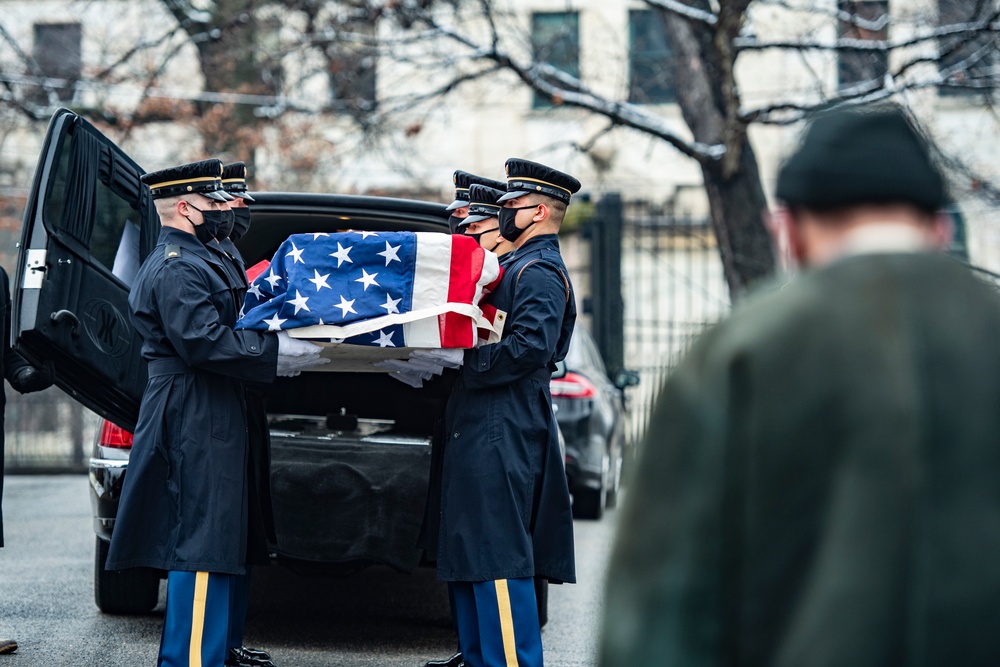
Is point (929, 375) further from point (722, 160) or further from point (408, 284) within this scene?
point (722, 160)

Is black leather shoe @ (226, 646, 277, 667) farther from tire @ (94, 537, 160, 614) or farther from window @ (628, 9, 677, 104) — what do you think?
window @ (628, 9, 677, 104)

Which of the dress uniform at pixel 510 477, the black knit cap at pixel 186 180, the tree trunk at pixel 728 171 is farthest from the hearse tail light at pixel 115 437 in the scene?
the tree trunk at pixel 728 171

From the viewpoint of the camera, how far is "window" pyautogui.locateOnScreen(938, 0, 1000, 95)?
1153cm

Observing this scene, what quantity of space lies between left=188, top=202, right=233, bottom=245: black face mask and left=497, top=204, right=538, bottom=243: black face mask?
1.05 m

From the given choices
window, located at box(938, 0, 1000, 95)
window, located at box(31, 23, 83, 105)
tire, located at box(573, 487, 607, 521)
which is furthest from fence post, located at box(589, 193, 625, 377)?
window, located at box(31, 23, 83, 105)

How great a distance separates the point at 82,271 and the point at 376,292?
49.4 inches

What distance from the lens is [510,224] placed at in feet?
15.3

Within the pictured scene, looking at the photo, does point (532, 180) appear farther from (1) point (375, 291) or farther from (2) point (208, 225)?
(2) point (208, 225)

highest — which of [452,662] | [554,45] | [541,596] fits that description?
[554,45]

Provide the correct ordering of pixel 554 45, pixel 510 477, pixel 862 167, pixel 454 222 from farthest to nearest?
pixel 554 45, pixel 454 222, pixel 510 477, pixel 862 167

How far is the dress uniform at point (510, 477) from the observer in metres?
4.27

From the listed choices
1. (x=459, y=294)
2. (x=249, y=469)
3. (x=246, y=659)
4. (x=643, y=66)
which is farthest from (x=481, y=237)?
(x=643, y=66)

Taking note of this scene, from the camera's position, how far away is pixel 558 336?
448cm

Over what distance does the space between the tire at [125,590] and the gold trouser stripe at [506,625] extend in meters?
2.21
